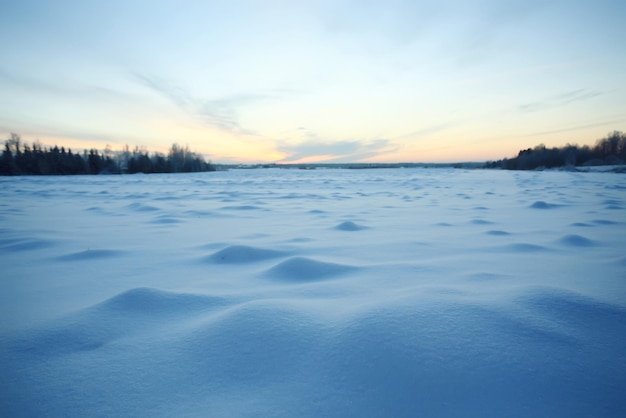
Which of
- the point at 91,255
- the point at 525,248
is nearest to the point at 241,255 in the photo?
the point at 91,255

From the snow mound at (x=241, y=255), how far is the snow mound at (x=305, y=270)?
372 millimetres


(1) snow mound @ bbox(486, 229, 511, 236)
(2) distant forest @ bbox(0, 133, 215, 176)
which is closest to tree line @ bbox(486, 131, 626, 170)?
(1) snow mound @ bbox(486, 229, 511, 236)

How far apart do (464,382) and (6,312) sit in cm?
204

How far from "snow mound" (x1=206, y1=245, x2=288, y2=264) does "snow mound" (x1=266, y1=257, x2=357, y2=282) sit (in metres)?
0.37

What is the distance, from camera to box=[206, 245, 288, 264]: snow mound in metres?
2.23

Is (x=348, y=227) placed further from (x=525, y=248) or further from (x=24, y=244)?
(x=24, y=244)

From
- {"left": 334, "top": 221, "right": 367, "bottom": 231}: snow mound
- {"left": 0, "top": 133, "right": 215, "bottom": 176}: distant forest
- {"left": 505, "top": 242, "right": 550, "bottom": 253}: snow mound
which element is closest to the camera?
{"left": 505, "top": 242, "right": 550, "bottom": 253}: snow mound

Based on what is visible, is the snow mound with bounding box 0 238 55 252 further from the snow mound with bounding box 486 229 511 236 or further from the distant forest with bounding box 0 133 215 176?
the distant forest with bounding box 0 133 215 176

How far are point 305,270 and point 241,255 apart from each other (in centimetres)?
67

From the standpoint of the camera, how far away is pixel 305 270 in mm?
1899

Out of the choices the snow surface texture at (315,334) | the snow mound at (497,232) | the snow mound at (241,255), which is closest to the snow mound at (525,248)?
the snow surface texture at (315,334)

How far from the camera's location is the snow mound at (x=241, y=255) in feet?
7.32

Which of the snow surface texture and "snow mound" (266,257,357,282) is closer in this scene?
the snow surface texture

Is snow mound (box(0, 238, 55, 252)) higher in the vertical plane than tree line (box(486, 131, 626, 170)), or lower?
lower
